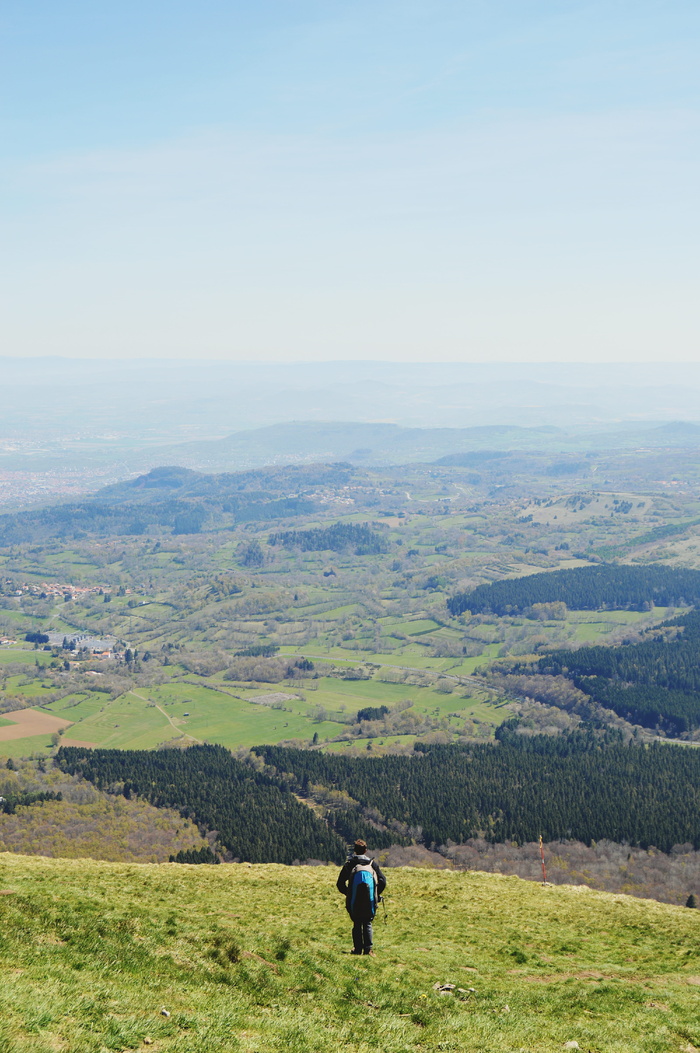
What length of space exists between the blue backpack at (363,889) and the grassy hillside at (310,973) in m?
2.33

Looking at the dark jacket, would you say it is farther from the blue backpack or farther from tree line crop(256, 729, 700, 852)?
tree line crop(256, 729, 700, 852)

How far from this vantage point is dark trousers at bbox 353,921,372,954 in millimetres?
30297

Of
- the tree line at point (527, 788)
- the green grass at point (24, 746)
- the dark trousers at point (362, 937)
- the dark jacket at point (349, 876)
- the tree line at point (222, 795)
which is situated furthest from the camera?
the green grass at point (24, 746)

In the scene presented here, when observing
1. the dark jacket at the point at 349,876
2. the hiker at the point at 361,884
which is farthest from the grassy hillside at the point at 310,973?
the dark jacket at the point at 349,876

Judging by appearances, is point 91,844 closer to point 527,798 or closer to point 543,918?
point 527,798

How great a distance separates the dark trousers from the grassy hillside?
2.50ft

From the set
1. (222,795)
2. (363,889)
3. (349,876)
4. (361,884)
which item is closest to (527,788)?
(222,795)

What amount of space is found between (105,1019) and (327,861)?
351 feet

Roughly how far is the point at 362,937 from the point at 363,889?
173 inches

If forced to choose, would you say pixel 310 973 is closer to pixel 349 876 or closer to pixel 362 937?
pixel 349 876

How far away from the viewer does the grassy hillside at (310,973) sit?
20844mm

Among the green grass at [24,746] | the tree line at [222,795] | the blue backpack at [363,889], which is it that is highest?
the blue backpack at [363,889]

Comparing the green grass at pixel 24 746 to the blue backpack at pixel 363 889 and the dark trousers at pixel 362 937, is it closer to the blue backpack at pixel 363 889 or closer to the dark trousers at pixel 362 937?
the dark trousers at pixel 362 937

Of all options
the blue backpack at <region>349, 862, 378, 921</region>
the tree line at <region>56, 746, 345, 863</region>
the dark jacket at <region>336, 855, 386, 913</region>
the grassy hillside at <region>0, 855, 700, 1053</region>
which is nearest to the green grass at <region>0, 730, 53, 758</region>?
the tree line at <region>56, 746, 345, 863</region>
